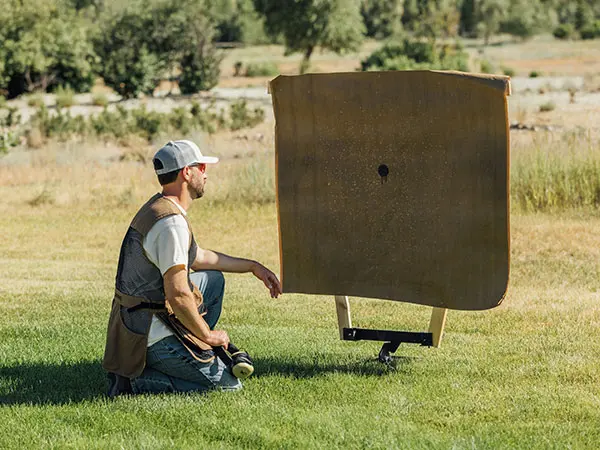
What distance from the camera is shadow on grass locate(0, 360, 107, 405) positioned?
5.88 metres

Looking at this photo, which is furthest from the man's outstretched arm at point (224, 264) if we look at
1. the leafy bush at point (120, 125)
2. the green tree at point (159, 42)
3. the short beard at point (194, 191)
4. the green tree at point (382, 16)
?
the green tree at point (382, 16)

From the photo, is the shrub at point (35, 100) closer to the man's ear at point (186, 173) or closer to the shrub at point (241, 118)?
the shrub at point (241, 118)

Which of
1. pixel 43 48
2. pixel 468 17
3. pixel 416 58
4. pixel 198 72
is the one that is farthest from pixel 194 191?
pixel 468 17

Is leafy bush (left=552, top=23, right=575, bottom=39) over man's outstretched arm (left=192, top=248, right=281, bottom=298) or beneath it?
beneath

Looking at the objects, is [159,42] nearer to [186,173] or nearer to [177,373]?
[186,173]

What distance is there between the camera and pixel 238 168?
17.4 m

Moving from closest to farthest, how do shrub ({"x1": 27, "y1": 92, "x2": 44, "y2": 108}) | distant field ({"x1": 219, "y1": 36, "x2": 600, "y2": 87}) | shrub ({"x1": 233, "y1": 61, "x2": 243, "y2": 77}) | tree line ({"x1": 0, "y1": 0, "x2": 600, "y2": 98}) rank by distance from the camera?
shrub ({"x1": 27, "y1": 92, "x2": 44, "y2": 108}) < tree line ({"x1": 0, "y1": 0, "x2": 600, "y2": 98}) < distant field ({"x1": 219, "y1": 36, "x2": 600, "y2": 87}) < shrub ({"x1": 233, "y1": 61, "x2": 243, "y2": 77})

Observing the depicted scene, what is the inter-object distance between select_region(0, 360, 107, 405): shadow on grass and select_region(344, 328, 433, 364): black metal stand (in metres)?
1.61

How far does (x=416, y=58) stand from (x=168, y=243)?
41083 millimetres

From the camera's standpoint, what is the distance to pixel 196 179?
5.75 m

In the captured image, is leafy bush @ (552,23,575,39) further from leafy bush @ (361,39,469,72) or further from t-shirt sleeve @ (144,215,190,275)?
t-shirt sleeve @ (144,215,190,275)

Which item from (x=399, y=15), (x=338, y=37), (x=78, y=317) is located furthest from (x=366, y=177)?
(x=399, y=15)

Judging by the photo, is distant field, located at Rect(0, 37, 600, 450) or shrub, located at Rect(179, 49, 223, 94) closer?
distant field, located at Rect(0, 37, 600, 450)

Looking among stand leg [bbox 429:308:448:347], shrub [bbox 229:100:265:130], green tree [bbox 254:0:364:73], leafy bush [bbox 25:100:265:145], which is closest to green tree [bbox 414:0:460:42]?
green tree [bbox 254:0:364:73]
